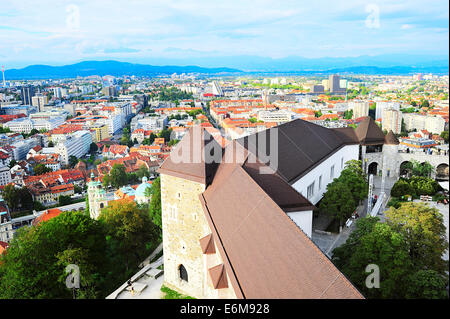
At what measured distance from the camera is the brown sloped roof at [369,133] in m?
25.2

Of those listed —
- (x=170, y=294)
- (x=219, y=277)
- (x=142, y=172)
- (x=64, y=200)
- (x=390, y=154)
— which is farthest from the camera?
(x=142, y=172)

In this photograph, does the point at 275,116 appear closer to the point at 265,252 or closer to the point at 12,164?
the point at 12,164

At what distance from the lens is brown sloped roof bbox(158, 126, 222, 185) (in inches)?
444

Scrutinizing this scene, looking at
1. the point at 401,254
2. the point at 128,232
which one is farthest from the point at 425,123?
the point at 401,254

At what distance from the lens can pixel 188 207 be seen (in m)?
11.8

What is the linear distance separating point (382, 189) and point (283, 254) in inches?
759

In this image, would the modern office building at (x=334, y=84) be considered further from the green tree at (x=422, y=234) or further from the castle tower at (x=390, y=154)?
the green tree at (x=422, y=234)

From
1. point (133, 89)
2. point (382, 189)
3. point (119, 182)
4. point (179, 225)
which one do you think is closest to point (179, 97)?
point (133, 89)

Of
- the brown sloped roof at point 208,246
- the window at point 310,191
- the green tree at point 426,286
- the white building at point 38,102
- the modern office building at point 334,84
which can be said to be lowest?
the green tree at point 426,286

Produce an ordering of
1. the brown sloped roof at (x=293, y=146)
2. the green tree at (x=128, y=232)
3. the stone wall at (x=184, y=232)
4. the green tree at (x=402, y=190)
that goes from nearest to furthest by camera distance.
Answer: the stone wall at (x=184, y=232), the brown sloped roof at (x=293, y=146), the green tree at (x=128, y=232), the green tree at (x=402, y=190)

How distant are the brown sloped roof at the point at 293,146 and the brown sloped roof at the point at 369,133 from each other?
4764 mm

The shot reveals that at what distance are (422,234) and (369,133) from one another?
49.8 ft

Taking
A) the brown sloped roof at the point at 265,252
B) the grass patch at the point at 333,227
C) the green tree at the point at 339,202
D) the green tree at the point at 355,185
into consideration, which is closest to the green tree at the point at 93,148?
the green tree at the point at 355,185

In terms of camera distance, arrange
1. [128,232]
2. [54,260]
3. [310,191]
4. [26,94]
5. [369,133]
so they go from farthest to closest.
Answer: [26,94], [369,133], [128,232], [310,191], [54,260]
